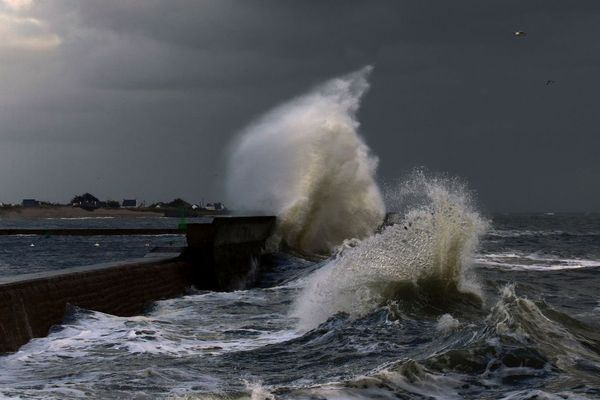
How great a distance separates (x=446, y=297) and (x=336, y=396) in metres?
6.39

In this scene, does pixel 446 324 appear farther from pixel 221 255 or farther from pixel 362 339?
pixel 221 255

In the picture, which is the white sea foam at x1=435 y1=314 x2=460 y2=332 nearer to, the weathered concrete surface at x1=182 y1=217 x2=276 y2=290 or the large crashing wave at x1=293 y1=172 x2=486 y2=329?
the large crashing wave at x1=293 y1=172 x2=486 y2=329

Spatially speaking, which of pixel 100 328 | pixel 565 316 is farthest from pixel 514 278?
pixel 100 328

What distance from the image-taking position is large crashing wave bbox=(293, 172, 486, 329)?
1094 cm

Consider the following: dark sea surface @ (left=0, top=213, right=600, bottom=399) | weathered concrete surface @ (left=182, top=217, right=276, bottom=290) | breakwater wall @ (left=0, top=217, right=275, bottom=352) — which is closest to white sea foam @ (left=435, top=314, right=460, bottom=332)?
dark sea surface @ (left=0, top=213, right=600, bottom=399)

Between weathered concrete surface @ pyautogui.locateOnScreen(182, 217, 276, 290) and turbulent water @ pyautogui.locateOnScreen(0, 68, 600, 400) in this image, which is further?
weathered concrete surface @ pyautogui.locateOnScreen(182, 217, 276, 290)

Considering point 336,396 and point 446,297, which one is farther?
point 446,297

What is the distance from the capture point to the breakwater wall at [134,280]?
8.89 metres

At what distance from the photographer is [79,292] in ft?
35.2

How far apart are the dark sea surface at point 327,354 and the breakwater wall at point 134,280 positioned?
24 centimetres

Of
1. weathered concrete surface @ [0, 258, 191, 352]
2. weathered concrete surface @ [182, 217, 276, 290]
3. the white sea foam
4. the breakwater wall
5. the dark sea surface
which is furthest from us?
weathered concrete surface @ [182, 217, 276, 290]

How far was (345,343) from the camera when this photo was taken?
8445 millimetres

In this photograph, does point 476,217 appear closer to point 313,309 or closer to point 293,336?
point 313,309

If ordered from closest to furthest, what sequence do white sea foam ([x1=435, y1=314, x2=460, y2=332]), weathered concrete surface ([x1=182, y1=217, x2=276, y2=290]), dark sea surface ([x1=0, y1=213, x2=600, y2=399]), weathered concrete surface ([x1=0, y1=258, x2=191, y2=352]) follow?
1. dark sea surface ([x1=0, y1=213, x2=600, y2=399])
2. weathered concrete surface ([x1=0, y1=258, x2=191, y2=352])
3. white sea foam ([x1=435, y1=314, x2=460, y2=332])
4. weathered concrete surface ([x1=182, y1=217, x2=276, y2=290])
